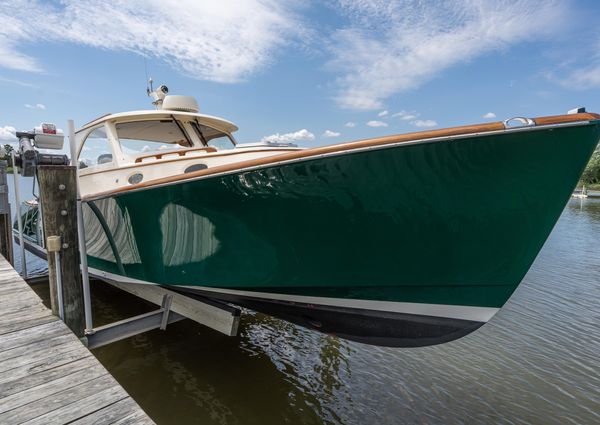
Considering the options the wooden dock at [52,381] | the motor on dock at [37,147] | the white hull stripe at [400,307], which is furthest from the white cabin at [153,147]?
the wooden dock at [52,381]

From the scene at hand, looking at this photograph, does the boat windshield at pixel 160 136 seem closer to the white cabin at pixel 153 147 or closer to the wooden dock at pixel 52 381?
the white cabin at pixel 153 147

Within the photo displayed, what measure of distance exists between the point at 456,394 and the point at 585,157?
2.78 metres

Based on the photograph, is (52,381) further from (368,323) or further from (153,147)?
(153,147)

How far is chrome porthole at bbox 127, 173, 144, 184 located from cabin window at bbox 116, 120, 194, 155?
1.38 ft

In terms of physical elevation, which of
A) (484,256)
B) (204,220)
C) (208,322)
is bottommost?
(208,322)

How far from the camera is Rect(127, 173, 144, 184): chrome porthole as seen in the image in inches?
145

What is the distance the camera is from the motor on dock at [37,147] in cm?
367

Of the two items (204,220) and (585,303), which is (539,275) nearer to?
(585,303)

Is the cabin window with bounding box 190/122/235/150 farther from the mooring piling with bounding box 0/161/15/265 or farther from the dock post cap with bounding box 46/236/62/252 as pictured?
the mooring piling with bounding box 0/161/15/265

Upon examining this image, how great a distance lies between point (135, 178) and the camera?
370cm

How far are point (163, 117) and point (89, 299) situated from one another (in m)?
2.38

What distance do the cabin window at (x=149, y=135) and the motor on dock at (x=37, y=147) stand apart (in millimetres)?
663

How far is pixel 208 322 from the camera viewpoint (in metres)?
3.54

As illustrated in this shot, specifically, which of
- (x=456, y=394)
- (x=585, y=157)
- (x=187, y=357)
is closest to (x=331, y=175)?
(x=585, y=157)
